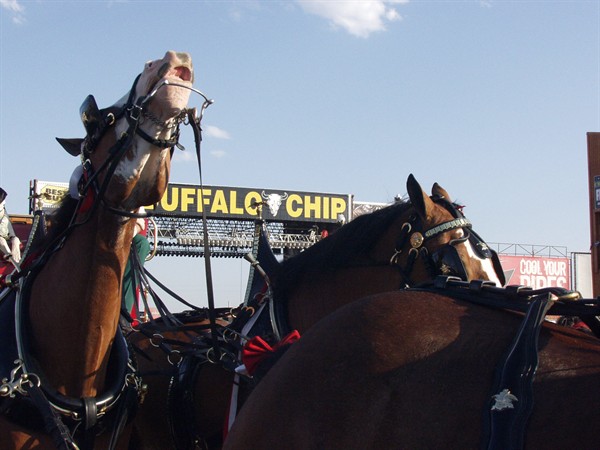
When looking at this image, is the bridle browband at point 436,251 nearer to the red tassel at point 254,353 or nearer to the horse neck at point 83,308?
the red tassel at point 254,353

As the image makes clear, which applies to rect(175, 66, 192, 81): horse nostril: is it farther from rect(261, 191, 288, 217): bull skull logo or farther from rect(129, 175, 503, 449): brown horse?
rect(261, 191, 288, 217): bull skull logo

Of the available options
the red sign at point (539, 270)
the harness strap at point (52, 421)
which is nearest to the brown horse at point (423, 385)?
the harness strap at point (52, 421)

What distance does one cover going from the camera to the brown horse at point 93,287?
3.23m

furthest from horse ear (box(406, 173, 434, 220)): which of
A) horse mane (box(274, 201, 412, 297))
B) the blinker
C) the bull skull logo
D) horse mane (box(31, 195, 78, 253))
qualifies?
the bull skull logo

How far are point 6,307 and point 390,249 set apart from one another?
1.91m

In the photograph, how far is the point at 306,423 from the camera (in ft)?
5.87

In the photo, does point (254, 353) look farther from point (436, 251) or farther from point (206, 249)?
point (436, 251)

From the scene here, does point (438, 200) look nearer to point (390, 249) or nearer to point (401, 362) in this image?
point (390, 249)

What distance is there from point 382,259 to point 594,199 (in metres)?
7.89

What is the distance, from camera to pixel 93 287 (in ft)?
11.0

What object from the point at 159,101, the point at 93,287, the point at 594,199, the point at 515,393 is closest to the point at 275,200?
the point at 594,199

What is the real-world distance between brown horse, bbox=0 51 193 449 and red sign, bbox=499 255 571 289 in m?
26.1

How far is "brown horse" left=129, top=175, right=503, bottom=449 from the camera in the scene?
3549mm

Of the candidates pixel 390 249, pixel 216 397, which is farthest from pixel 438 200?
pixel 216 397
